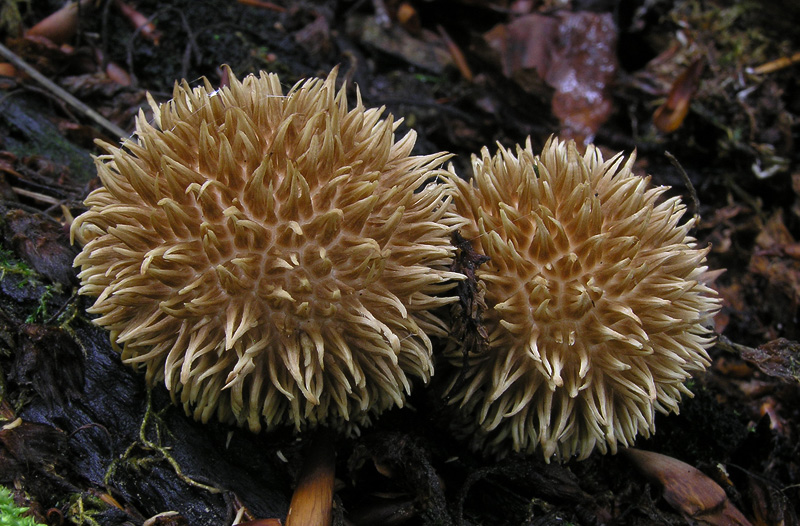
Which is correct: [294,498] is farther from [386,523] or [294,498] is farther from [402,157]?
[402,157]

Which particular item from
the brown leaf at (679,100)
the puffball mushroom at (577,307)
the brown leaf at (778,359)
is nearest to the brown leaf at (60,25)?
the puffball mushroom at (577,307)

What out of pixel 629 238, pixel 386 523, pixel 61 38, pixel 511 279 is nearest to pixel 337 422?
pixel 386 523

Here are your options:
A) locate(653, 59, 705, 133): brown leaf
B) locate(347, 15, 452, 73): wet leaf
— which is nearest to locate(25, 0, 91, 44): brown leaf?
locate(347, 15, 452, 73): wet leaf

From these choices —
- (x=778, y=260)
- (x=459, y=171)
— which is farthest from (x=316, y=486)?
(x=778, y=260)

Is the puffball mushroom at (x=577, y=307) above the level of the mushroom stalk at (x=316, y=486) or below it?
above

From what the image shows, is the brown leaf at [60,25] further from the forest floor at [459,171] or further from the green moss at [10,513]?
the green moss at [10,513]

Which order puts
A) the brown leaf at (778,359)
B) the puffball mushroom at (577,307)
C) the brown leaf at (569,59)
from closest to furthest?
the puffball mushroom at (577,307), the brown leaf at (778,359), the brown leaf at (569,59)
